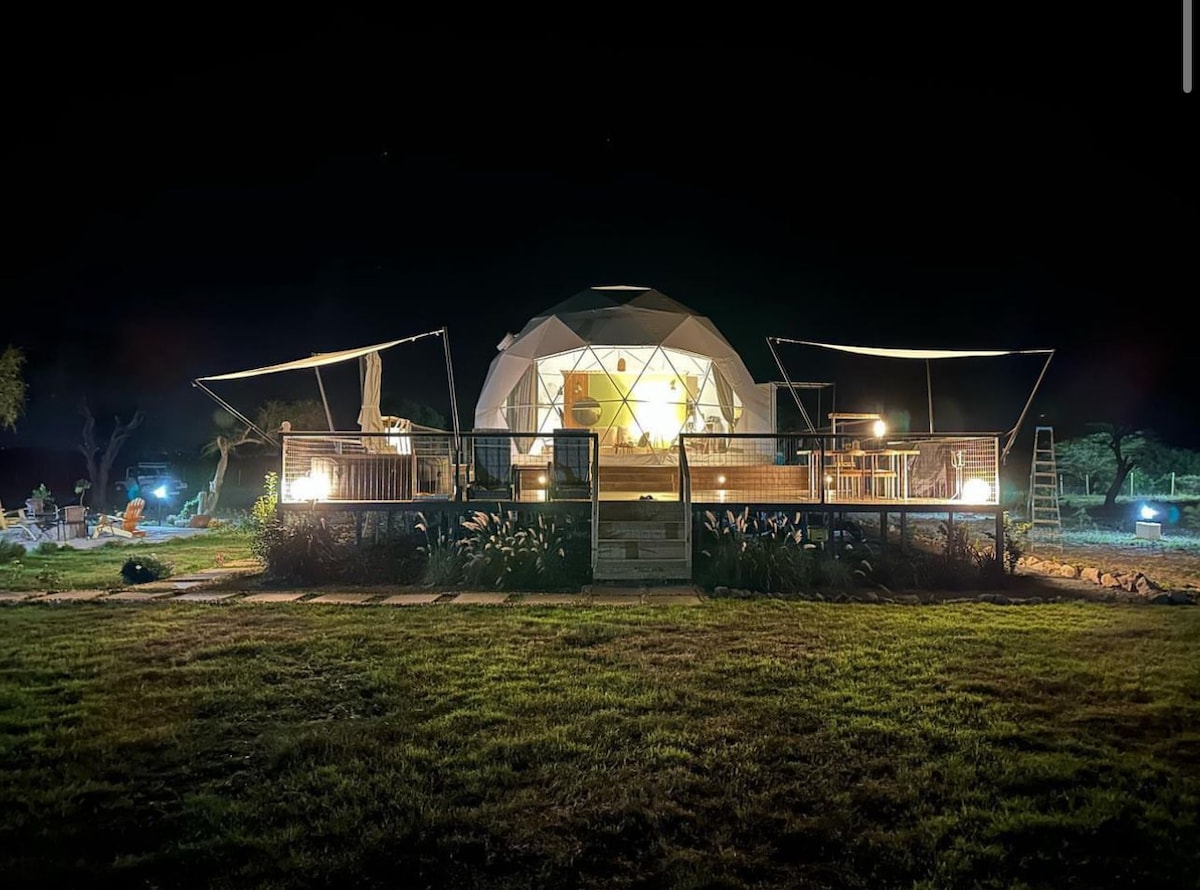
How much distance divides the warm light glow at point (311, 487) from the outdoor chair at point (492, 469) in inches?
83.0

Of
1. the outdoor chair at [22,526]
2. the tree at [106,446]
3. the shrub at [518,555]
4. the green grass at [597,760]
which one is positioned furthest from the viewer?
the tree at [106,446]

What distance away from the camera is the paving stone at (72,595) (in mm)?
7688

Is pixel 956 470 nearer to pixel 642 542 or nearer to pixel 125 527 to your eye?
pixel 642 542

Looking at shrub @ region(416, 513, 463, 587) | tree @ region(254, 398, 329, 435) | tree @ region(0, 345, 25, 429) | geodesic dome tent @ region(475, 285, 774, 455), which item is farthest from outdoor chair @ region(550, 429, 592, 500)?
tree @ region(254, 398, 329, 435)

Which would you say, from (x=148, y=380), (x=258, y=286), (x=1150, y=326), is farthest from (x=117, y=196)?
(x=1150, y=326)

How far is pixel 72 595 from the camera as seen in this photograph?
313 inches

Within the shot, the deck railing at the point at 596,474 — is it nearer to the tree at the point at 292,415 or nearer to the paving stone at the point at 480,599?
the paving stone at the point at 480,599

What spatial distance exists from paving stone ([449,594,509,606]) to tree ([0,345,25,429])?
Answer: 682 inches

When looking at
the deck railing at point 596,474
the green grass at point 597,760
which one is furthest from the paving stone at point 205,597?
the deck railing at point 596,474

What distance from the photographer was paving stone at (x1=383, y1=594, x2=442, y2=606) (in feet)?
24.7

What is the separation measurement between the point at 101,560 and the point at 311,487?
3.57 m

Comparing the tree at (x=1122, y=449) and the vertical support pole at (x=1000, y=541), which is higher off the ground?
the tree at (x=1122, y=449)

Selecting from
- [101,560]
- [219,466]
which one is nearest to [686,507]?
[101,560]

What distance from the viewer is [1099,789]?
3.22 meters
